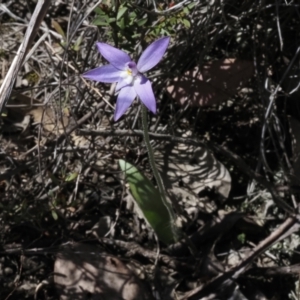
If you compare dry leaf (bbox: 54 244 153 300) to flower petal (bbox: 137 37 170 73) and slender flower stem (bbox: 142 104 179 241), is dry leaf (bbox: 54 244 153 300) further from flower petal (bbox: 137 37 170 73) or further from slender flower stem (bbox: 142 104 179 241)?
flower petal (bbox: 137 37 170 73)

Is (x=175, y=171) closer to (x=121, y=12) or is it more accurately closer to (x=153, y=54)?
(x=121, y=12)

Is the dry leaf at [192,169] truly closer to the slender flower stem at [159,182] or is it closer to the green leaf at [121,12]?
the slender flower stem at [159,182]

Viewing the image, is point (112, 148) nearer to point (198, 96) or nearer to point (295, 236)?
point (198, 96)

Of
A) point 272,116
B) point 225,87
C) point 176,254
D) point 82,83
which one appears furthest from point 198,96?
point 176,254

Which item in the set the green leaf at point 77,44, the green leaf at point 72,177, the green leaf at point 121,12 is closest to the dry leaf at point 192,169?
the green leaf at point 72,177

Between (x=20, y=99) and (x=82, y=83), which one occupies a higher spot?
(x=82, y=83)

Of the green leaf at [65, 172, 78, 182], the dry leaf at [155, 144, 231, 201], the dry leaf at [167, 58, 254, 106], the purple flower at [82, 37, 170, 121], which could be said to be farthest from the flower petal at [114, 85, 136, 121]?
the dry leaf at [155, 144, 231, 201]

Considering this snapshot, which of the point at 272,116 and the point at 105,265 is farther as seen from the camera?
the point at 272,116

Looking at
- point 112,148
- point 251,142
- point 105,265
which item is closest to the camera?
point 105,265
